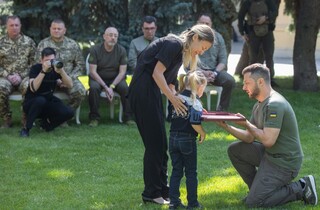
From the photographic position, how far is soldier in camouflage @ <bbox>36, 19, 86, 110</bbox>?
865 centimetres

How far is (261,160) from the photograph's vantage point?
5027mm

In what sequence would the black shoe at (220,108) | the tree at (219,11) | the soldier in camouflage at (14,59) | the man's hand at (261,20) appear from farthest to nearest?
1. the tree at (219,11)
2. the man's hand at (261,20)
3. the black shoe at (220,108)
4. the soldier in camouflage at (14,59)

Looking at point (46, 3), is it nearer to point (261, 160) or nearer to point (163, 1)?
point (163, 1)

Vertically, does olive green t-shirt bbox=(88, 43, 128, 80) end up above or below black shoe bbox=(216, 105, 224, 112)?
above

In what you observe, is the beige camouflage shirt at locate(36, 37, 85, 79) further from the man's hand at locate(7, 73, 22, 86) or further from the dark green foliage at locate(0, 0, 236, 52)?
the dark green foliage at locate(0, 0, 236, 52)

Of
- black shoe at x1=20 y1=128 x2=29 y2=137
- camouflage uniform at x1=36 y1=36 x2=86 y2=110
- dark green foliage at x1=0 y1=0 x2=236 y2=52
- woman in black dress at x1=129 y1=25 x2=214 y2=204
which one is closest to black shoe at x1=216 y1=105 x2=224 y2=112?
dark green foliage at x1=0 y1=0 x2=236 y2=52

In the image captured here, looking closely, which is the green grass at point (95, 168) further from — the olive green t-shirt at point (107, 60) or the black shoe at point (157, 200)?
the olive green t-shirt at point (107, 60)

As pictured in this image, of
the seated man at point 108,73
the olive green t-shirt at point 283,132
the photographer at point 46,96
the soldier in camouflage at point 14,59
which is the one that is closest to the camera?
the olive green t-shirt at point 283,132

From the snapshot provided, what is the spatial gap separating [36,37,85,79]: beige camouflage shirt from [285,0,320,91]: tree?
444cm

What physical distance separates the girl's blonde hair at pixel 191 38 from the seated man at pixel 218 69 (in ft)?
14.4

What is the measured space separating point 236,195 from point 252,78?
3.72ft

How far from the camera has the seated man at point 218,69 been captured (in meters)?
9.18

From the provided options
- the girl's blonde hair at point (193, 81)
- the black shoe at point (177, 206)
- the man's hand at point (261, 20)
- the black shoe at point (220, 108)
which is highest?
the man's hand at point (261, 20)

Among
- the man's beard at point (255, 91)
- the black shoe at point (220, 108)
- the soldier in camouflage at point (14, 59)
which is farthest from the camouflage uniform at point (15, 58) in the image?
the man's beard at point (255, 91)
